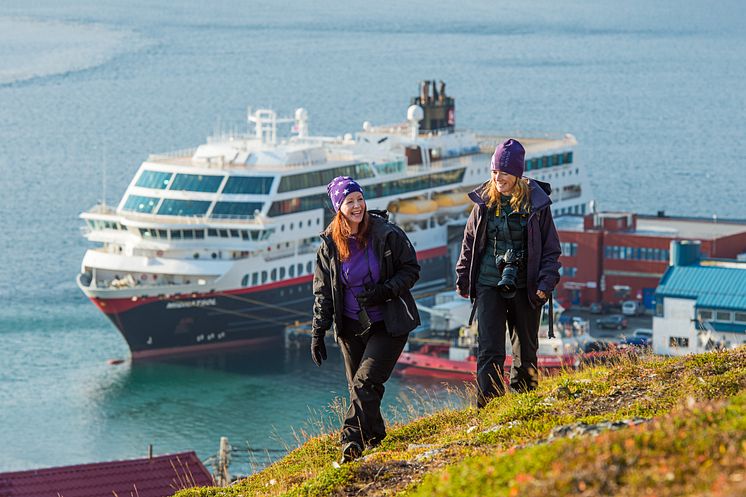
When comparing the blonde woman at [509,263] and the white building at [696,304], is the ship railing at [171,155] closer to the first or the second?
the white building at [696,304]

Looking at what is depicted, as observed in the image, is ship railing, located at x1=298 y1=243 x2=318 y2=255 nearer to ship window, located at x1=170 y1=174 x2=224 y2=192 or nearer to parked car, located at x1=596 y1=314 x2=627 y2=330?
ship window, located at x1=170 y1=174 x2=224 y2=192

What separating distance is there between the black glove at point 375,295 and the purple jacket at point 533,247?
0.77 metres

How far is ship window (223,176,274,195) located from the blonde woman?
120 ft

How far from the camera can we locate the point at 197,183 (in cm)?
4666

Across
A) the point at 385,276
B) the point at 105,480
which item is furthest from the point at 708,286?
the point at 385,276

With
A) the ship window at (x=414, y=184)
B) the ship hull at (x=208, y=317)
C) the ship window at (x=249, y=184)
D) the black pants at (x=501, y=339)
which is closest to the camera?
the black pants at (x=501, y=339)

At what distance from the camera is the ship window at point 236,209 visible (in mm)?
46156

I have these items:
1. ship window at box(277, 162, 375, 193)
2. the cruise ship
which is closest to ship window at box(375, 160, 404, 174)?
the cruise ship

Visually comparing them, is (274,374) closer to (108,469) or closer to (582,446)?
(108,469)

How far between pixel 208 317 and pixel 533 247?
112 feet

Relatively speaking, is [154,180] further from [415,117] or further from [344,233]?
[344,233]

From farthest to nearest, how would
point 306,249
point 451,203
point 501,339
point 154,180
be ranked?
point 451,203 → point 306,249 → point 154,180 → point 501,339

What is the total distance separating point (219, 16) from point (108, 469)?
562 feet

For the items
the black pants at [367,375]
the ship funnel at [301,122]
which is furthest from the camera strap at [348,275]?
the ship funnel at [301,122]
